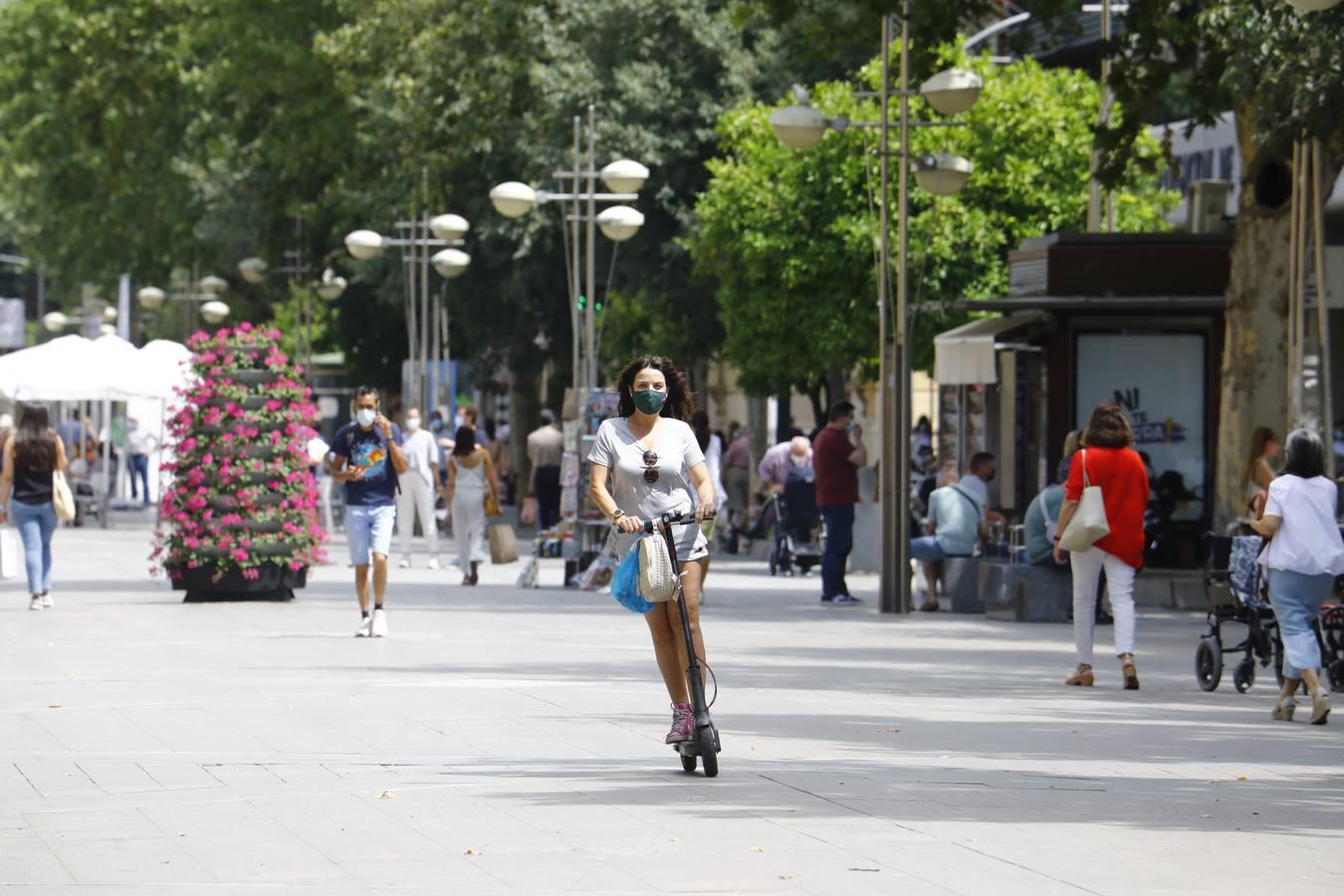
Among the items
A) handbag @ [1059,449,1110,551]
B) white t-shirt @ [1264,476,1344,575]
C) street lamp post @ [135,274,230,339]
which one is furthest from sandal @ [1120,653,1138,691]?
street lamp post @ [135,274,230,339]

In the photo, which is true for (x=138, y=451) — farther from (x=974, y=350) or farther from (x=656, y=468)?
(x=656, y=468)

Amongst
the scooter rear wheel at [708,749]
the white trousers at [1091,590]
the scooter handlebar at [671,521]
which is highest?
the scooter handlebar at [671,521]

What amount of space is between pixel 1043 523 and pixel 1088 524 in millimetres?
5665

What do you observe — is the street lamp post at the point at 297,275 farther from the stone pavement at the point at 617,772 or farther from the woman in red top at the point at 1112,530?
the woman in red top at the point at 1112,530

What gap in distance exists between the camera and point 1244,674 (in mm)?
15680

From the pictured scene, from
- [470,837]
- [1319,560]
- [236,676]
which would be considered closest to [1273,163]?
[1319,560]

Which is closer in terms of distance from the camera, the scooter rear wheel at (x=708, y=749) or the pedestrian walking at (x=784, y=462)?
the scooter rear wheel at (x=708, y=749)

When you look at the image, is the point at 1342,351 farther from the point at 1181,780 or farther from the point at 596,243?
the point at 1181,780

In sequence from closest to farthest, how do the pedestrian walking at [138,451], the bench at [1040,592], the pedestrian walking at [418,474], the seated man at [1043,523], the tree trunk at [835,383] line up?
the seated man at [1043,523] → the bench at [1040,592] → the pedestrian walking at [418,474] → the tree trunk at [835,383] → the pedestrian walking at [138,451]

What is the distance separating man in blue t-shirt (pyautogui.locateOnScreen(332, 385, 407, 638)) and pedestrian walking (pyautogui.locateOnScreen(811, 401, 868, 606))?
6.15 meters

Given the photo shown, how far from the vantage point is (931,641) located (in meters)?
19.7

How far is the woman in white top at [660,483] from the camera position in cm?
1102

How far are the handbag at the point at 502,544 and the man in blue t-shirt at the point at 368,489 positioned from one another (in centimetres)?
812

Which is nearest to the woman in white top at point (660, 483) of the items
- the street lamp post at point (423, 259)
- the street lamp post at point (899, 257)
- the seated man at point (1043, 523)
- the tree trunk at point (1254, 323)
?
the seated man at point (1043, 523)
